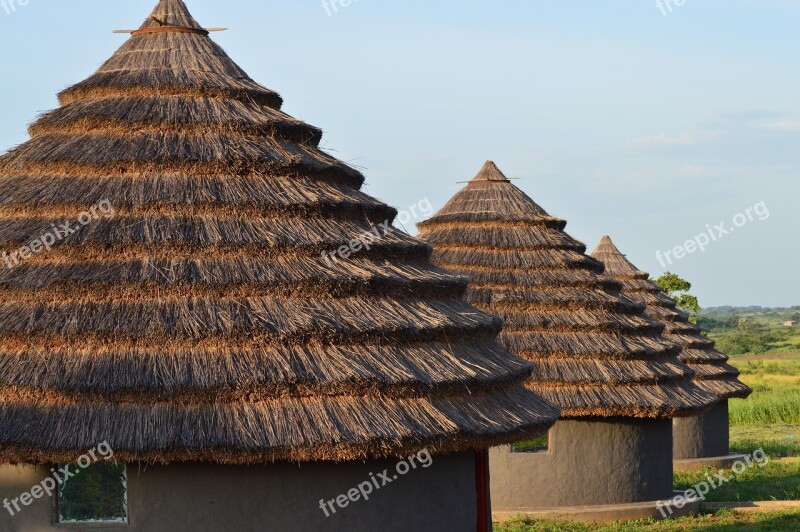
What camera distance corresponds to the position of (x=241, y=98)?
12.7 meters

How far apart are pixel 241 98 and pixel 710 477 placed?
1770 centimetres

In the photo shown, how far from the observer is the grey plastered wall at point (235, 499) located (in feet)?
33.6

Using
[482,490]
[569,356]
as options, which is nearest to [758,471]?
[569,356]

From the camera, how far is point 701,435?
1158 inches

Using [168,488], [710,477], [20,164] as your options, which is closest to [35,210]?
[20,164]

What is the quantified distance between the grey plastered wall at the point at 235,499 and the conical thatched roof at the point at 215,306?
477 mm

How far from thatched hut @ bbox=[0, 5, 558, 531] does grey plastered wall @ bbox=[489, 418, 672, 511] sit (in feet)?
23.1

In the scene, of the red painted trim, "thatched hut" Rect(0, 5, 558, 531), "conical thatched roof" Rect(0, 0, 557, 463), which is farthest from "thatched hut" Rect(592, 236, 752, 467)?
"thatched hut" Rect(0, 5, 558, 531)

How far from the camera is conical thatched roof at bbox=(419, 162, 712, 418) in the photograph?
19609mm
